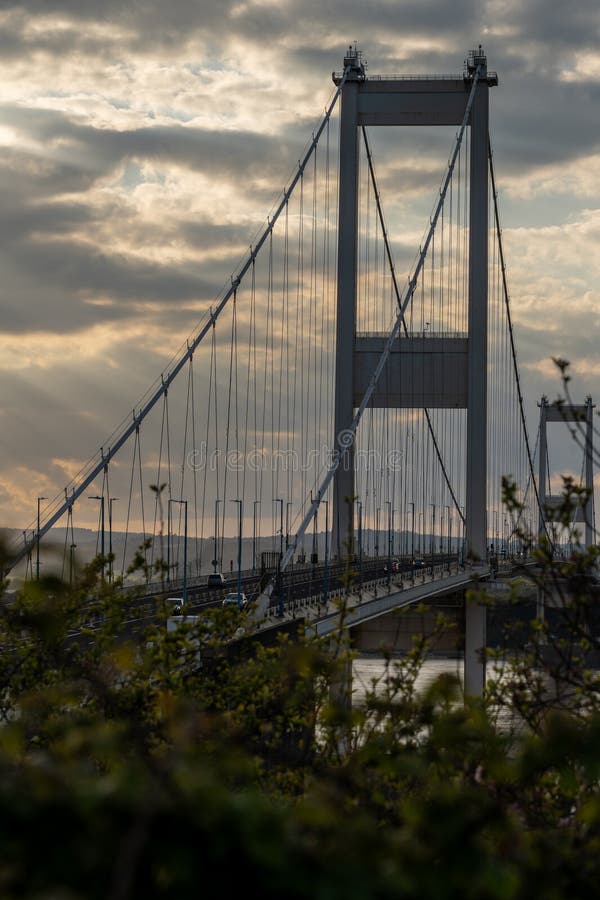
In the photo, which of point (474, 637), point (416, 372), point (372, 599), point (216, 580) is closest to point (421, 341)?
point (416, 372)

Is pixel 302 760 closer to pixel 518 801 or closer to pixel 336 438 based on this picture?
pixel 518 801

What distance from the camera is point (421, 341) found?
56.4 m

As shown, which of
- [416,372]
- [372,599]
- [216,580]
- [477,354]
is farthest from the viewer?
[216,580]

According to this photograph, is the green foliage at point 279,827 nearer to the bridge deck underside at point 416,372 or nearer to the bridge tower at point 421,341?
the bridge tower at point 421,341

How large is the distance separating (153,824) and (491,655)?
207 inches

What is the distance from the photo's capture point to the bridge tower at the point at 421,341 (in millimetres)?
53188

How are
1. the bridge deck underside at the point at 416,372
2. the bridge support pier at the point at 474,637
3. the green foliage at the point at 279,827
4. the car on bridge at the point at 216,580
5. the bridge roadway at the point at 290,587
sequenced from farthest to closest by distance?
the car on bridge at the point at 216,580, the bridge deck underside at the point at 416,372, the bridge support pier at the point at 474,637, the bridge roadway at the point at 290,587, the green foliage at the point at 279,827

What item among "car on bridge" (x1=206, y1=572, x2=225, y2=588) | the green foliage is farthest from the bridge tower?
the green foliage

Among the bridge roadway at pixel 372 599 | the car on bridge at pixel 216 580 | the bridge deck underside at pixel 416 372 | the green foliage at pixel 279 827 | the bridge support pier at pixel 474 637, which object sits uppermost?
the bridge deck underside at pixel 416 372

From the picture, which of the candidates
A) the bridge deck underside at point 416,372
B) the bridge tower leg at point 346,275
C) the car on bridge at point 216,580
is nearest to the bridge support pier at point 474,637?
the bridge tower leg at point 346,275

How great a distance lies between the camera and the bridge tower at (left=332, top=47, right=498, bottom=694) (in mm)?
53188

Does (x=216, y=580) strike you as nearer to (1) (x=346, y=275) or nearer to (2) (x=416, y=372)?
(2) (x=416, y=372)

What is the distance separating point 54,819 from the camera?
3.18 m

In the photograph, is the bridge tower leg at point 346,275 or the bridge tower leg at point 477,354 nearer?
the bridge tower leg at point 346,275
